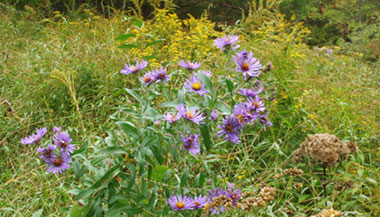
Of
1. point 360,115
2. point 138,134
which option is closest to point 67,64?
point 138,134

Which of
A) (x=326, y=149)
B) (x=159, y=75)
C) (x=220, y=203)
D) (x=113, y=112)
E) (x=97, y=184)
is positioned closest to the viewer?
(x=97, y=184)

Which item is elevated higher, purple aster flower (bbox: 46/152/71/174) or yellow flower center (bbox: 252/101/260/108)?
yellow flower center (bbox: 252/101/260/108)

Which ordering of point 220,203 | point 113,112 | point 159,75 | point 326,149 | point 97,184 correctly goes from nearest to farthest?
point 97,184 < point 220,203 < point 159,75 < point 326,149 < point 113,112

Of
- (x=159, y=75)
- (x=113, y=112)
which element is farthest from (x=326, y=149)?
(x=113, y=112)

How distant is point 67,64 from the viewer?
2.67 meters

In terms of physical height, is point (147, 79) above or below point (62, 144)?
above

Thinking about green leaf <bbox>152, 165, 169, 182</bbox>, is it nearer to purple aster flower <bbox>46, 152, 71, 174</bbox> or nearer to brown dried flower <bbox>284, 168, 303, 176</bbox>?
purple aster flower <bbox>46, 152, 71, 174</bbox>

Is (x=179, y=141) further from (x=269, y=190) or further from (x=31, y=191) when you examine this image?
(x=31, y=191)

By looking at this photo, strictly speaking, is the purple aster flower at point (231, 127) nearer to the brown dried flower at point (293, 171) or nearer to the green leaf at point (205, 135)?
the green leaf at point (205, 135)

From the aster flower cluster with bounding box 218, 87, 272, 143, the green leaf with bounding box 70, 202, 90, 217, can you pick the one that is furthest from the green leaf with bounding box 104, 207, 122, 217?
the aster flower cluster with bounding box 218, 87, 272, 143

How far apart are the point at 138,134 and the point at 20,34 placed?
3755 mm

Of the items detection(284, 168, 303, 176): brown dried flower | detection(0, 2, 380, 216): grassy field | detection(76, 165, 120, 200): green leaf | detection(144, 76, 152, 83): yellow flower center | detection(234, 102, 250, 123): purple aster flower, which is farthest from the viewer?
detection(0, 2, 380, 216): grassy field

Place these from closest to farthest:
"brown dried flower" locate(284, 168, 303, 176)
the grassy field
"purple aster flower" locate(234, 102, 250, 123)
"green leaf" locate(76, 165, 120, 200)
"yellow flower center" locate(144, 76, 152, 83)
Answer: "green leaf" locate(76, 165, 120, 200), "purple aster flower" locate(234, 102, 250, 123), "yellow flower center" locate(144, 76, 152, 83), "brown dried flower" locate(284, 168, 303, 176), the grassy field

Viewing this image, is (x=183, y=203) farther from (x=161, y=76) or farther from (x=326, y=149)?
(x=326, y=149)
